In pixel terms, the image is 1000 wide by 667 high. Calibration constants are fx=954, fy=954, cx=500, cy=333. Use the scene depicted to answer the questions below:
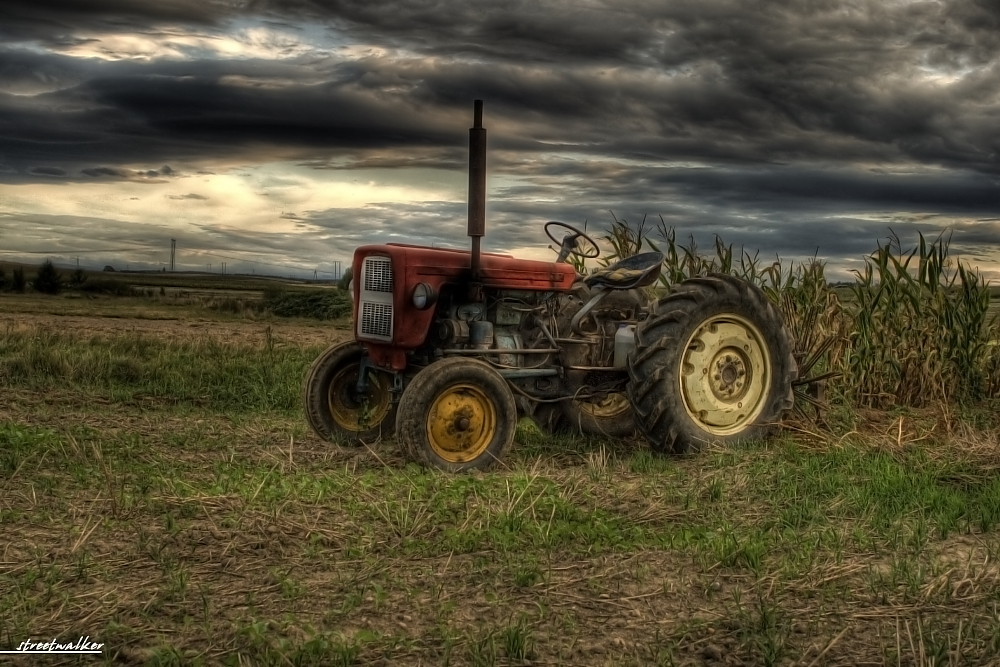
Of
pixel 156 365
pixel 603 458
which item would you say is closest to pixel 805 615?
pixel 603 458

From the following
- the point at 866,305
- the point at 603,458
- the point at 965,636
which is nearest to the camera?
the point at 965,636

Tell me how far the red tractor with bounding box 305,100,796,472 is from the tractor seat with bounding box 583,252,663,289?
0.4 inches

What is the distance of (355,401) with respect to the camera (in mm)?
6809

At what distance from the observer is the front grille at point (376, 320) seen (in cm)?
608

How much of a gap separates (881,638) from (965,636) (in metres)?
0.28

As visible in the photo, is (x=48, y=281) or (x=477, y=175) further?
(x=48, y=281)

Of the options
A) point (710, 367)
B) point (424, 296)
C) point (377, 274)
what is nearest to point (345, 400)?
point (377, 274)

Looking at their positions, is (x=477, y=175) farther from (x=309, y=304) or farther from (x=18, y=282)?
(x=18, y=282)

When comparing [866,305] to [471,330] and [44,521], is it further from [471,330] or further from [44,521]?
[44,521]

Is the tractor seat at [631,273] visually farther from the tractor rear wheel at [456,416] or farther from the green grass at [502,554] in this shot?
the tractor rear wheel at [456,416]

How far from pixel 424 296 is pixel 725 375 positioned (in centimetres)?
223

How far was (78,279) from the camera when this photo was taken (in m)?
26.5

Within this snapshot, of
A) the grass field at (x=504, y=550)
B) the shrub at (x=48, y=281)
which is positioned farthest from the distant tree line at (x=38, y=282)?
the grass field at (x=504, y=550)

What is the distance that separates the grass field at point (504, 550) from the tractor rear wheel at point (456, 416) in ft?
0.66
